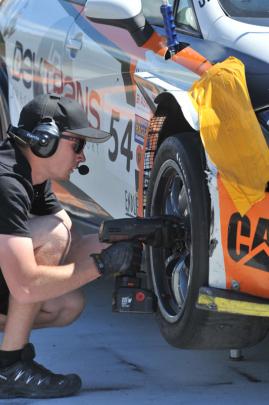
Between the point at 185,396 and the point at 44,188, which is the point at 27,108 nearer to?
the point at 44,188

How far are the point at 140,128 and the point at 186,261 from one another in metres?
0.71

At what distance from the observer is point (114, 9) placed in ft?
14.0

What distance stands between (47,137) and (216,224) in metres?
0.71

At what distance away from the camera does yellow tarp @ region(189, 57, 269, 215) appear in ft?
10.9

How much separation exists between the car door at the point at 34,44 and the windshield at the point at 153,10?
2.70 ft

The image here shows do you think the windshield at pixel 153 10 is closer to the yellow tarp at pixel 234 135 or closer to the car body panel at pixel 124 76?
the car body panel at pixel 124 76

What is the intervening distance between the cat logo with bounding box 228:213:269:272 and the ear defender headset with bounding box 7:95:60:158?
0.76 metres

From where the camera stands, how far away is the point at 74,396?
3900 mm

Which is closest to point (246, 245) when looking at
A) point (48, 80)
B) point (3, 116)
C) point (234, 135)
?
point (234, 135)

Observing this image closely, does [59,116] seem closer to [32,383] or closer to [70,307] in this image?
[70,307]

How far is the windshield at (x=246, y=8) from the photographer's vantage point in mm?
4078

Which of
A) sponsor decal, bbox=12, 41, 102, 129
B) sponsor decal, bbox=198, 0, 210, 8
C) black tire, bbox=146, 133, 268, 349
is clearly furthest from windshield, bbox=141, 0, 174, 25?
black tire, bbox=146, 133, 268, 349

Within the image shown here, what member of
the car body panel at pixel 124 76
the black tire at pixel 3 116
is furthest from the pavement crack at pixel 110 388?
the black tire at pixel 3 116

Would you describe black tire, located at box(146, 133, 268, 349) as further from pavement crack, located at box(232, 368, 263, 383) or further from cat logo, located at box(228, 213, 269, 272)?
pavement crack, located at box(232, 368, 263, 383)
